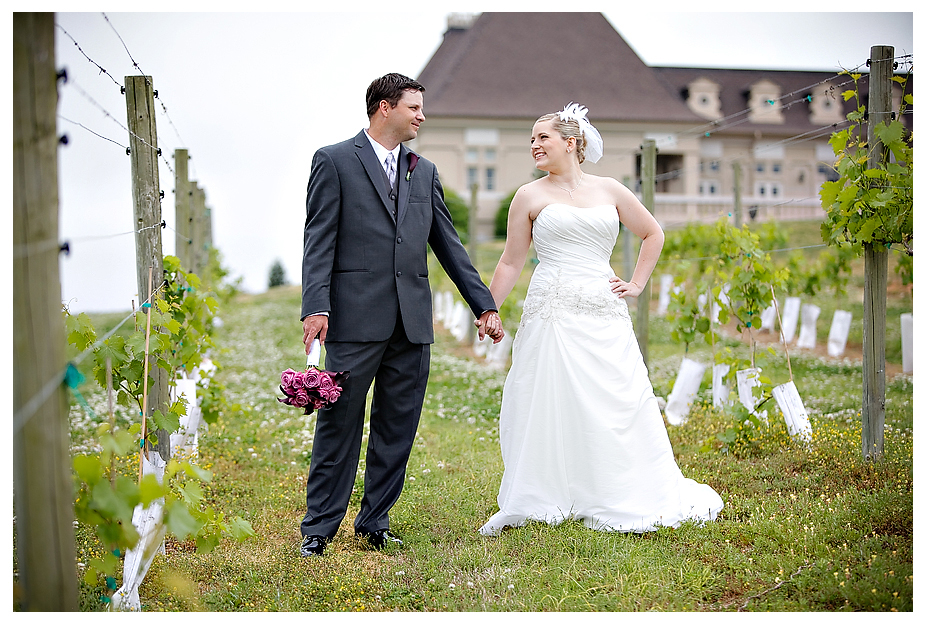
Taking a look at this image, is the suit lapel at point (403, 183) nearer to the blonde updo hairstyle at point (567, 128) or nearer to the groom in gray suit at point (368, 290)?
the groom in gray suit at point (368, 290)

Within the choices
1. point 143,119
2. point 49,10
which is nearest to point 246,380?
point 143,119

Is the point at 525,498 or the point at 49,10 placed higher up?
the point at 49,10

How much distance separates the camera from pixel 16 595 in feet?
8.24

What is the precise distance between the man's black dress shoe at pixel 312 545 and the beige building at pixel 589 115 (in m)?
23.3

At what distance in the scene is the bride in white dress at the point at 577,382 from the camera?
12.6 ft

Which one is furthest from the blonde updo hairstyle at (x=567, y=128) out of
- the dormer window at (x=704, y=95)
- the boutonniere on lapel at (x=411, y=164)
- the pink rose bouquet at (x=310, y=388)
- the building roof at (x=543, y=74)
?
the dormer window at (x=704, y=95)

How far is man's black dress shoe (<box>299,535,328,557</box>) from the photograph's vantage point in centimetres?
350

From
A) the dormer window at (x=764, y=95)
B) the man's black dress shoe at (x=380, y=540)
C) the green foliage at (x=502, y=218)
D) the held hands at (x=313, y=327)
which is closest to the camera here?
the held hands at (x=313, y=327)

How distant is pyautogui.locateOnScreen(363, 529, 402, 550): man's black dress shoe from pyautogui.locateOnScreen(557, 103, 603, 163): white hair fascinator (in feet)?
7.38

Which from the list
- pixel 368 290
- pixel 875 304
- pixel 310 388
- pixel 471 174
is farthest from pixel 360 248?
pixel 471 174

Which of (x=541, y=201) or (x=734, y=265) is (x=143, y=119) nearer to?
(x=541, y=201)

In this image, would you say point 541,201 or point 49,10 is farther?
point 541,201

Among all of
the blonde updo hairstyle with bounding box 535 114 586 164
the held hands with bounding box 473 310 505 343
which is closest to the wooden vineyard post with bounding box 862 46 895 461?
the blonde updo hairstyle with bounding box 535 114 586 164

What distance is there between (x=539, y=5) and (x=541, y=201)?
102 cm
